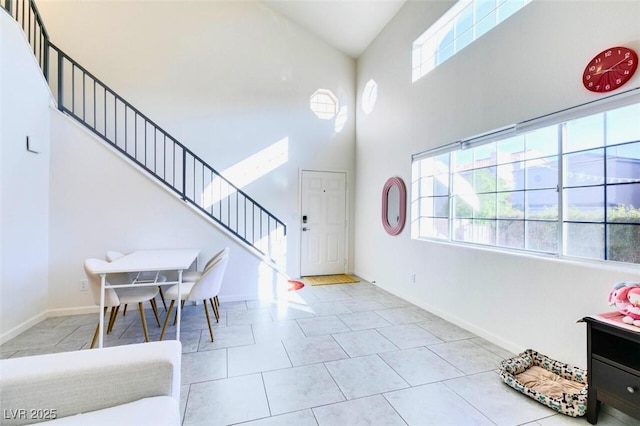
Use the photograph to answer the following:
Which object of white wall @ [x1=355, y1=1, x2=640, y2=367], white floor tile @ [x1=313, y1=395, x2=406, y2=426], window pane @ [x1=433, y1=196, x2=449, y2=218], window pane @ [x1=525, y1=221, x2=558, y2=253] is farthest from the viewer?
window pane @ [x1=433, y1=196, x2=449, y2=218]

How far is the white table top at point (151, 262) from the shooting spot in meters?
2.55

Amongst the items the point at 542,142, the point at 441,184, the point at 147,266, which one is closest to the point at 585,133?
the point at 542,142

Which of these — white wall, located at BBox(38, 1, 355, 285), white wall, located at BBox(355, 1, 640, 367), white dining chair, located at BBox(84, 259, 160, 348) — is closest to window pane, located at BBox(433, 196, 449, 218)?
white wall, located at BBox(355, 1, 640, 367)

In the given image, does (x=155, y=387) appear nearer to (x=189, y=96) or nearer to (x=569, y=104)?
(x=569, y=104)

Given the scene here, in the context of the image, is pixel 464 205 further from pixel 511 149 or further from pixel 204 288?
pixel 204 288

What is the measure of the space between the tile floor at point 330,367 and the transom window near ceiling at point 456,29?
3.30m

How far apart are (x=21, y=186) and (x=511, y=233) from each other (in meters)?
5.08

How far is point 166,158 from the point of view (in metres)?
4.89

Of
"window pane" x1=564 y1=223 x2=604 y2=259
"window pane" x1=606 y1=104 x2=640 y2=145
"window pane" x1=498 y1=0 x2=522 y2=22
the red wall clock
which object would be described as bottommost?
"window pane" x1=564 y1=223 x2=604 y2=259

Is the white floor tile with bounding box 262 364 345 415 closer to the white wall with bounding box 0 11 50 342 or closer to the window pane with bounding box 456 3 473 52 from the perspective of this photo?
the white wall with bounding box 0 11 50 342

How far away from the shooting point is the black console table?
165 cm

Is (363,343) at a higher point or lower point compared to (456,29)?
lower

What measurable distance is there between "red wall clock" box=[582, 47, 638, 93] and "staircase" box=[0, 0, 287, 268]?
13.2ft

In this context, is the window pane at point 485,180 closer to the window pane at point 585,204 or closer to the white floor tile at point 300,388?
the window pane at point 585,204
